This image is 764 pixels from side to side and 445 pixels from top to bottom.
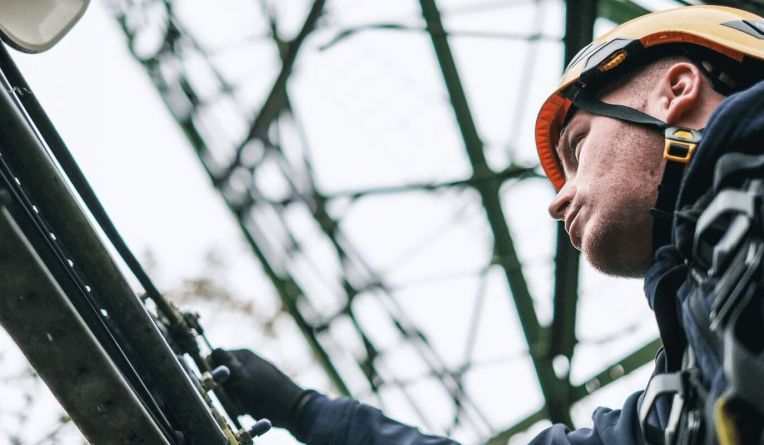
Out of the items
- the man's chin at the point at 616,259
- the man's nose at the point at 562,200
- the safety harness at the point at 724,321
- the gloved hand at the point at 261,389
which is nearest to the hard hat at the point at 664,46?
the man's nose at the point at 562,200

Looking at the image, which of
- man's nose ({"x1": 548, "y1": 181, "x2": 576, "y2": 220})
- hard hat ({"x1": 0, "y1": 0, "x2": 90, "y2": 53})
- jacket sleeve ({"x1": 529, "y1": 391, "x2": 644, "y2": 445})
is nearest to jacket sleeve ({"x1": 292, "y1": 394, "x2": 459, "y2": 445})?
jacket sleeve ({"x1": 529, "y1": 391, "x2": 644, "y2": 445})

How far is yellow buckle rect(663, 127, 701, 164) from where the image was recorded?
271 cm

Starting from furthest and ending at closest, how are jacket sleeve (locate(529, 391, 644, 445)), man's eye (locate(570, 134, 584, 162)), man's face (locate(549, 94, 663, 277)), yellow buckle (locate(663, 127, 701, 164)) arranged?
man's eye (locate(570, 134, 584, 162)) → jacket sleeve (locate(529, 391, 644, 445)) → man's face (locate(549, 94, 663, 277)) → yellow buckle (locate(663, 127, 701, 164))

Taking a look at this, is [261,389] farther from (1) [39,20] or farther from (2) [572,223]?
(1) [39,20]

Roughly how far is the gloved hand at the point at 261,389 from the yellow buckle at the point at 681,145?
1907mm

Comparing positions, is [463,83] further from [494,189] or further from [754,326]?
[754,326]

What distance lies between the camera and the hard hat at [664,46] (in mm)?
2988

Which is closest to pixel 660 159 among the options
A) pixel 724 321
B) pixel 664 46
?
pixel 664 46

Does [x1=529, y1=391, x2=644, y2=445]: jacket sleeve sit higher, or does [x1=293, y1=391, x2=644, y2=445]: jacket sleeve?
[x1=293, y1=391, x2=644, y2=445]: jacket sleeve

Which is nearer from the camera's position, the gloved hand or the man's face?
the man's face

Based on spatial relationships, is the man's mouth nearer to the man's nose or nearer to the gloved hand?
the man's nose

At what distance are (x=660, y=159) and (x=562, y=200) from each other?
0.33 m

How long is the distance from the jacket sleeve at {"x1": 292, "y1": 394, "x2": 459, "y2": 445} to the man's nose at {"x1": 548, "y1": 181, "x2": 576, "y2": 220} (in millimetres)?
1092

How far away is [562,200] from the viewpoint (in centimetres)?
307
